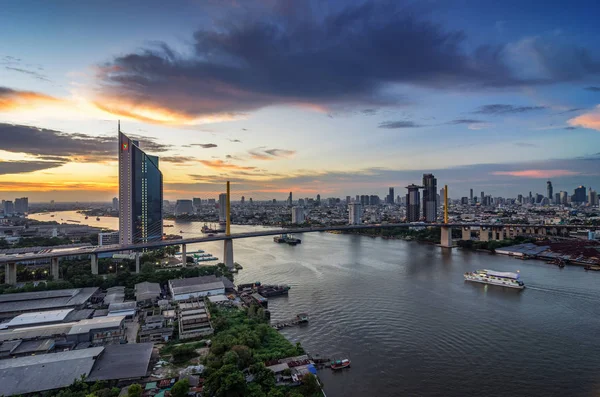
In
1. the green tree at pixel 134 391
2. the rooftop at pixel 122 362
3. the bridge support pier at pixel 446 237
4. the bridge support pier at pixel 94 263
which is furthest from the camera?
the bridge support pier at pixel 446 237

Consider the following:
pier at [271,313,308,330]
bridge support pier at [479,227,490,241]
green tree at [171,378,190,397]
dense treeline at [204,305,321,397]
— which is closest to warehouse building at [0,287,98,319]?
dense treeline at [204,305,321,397]

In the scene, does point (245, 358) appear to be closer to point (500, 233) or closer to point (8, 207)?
point (500, 233)

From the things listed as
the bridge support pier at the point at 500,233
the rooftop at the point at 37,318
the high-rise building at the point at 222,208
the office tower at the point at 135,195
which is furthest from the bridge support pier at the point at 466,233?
the high-rise building at the point at 222,208

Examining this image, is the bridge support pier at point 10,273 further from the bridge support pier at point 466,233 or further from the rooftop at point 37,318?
the bridge support pier at point 466,233

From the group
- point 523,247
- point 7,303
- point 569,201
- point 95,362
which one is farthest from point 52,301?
point 569,201

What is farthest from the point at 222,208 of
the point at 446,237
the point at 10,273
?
the point at 10,273

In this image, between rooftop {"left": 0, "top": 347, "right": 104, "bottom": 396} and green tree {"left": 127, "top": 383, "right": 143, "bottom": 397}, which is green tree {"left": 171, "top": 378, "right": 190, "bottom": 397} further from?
rooftop {"left": 0, "top": 347, "right": 104, "bottom": 396}
